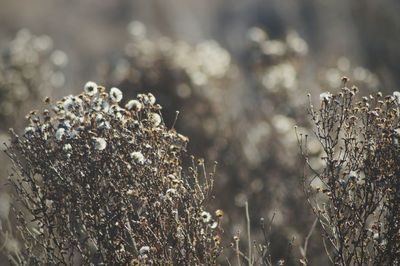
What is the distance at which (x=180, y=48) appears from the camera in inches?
473

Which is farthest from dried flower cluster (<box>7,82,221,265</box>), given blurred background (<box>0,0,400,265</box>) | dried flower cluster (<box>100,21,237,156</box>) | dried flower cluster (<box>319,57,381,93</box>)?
dried flower cluster (<box>319,57,381,93</box>)

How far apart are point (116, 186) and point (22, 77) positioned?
899cm

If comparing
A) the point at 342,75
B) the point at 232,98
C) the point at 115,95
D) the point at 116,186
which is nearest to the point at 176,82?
the point at 232,98

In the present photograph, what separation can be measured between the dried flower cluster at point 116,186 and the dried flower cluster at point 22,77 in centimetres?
746

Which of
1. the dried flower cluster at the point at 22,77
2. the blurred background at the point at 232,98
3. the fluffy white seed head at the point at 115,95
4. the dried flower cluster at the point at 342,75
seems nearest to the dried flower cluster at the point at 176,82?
the blurred background at the point at 232,98

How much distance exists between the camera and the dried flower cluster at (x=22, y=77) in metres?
12.5

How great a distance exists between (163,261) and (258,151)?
24.0 ft

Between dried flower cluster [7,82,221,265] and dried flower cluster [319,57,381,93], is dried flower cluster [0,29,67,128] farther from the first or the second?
dried flower cluster [7,82,221,265]

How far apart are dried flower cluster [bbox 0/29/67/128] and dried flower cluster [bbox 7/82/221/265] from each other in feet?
24.5

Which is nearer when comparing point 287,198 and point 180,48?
point 287,198

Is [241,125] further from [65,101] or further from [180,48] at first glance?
[65,101]

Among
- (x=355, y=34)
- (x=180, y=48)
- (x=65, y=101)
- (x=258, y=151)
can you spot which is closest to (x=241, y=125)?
(x=258, y=151)

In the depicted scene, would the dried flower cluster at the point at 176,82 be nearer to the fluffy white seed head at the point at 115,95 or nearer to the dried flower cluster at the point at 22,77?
the dried flower cluster at the point at 22,77

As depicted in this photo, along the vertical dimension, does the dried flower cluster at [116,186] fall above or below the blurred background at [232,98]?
below
